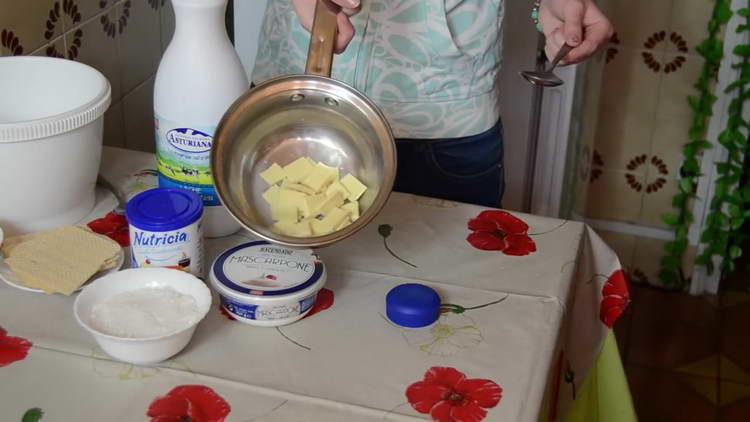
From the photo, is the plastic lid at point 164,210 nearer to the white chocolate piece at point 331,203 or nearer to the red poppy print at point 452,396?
the white chocolate piece at point 331,203

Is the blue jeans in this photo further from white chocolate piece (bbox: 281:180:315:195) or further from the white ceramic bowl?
the white ceramic bowl

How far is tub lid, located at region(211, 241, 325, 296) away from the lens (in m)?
0.86

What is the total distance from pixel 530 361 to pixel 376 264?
0.69 feet

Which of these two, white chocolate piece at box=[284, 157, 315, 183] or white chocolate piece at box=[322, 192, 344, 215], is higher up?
white chocolate piece at box=[284, 157, 315, 183]

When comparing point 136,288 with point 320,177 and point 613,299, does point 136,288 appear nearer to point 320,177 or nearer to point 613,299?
point 320,177

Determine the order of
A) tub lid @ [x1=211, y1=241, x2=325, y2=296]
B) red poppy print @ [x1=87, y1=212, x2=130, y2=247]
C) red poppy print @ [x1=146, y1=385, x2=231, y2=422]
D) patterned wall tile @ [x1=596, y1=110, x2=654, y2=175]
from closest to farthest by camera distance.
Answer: red poppy print @ [x1=146, y1=385, x2=231, y2=422] < tub lid @ [x1=211, y1=241, x2=325, y2=296] < red poppy print @ [x1=87, y1=212, x2=130, y2=247] < patterned wall tile @ [x1=596, y1=110, x2=654, y2=175]

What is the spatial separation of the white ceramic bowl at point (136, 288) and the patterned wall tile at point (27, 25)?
0.42 metres

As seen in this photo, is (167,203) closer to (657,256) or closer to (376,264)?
(376,264)

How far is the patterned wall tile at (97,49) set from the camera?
130cm

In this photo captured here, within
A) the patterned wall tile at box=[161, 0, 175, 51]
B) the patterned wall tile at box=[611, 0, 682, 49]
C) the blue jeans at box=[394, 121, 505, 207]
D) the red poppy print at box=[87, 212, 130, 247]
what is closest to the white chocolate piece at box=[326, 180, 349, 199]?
the red poppy print at box=[87, 212, 130, 247]

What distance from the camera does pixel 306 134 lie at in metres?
0.98

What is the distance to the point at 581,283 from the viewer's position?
1042mm

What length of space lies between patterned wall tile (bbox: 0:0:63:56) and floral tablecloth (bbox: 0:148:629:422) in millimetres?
372

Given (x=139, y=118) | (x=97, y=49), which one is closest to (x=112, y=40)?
(x=97, y=49)
